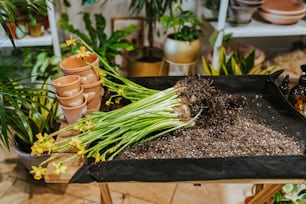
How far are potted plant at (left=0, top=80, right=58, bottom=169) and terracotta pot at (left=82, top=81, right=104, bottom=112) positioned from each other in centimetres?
27

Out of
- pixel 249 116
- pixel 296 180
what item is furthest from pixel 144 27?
pixel 296 180

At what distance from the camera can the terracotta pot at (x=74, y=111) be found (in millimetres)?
1053

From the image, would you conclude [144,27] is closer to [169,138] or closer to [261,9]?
[261,9]

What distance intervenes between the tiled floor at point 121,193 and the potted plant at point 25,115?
16 centimetres

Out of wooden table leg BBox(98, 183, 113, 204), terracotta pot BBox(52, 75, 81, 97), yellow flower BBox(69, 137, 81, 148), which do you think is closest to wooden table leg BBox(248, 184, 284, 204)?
wooden table leg BBox(98, 183, 113, 204)

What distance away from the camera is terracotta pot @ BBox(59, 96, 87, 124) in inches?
41.5

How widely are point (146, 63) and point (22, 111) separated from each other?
0.92 meters

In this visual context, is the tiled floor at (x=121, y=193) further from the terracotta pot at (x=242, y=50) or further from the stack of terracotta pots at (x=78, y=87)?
the terracotta pot at (x=242, y=50)

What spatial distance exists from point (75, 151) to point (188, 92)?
0.44 meters

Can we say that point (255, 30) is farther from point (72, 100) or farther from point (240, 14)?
point (72, 100)

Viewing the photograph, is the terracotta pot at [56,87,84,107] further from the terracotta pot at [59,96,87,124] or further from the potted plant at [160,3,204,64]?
the potted plant at [160,3,204,64]

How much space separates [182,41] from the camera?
5.84 feet

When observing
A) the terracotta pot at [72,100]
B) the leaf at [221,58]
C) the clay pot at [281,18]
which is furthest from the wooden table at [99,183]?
the clay pot at [281,18]

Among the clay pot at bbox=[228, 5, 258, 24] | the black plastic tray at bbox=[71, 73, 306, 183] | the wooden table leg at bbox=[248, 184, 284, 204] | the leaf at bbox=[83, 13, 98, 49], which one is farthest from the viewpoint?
the leaf at bbox=[83, 13, 98, 49]
